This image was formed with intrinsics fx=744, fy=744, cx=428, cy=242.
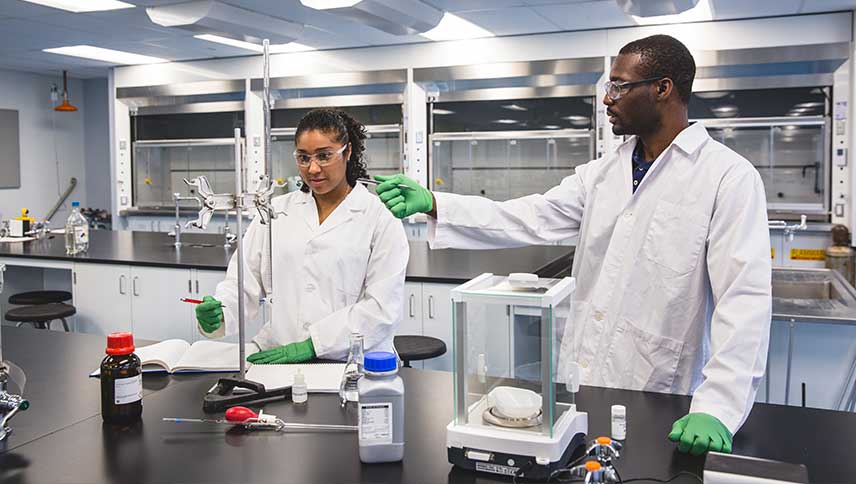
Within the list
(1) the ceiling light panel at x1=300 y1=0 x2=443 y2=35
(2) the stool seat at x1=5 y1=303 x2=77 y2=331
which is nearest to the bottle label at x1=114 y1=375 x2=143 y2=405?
(2) the stool seat at x1=5 y1=303 x2=77 y2=331

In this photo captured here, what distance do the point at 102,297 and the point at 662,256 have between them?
142 inches

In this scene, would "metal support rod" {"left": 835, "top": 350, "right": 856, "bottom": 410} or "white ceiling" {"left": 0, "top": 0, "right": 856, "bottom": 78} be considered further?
"white ceiling" {"left": 0, "top": 0, "right": 856, "bottom": 78}

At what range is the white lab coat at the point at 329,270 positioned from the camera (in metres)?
2.27

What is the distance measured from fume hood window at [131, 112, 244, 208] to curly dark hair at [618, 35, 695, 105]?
669 centimetres

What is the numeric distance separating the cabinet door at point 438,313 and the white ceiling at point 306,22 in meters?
2.44

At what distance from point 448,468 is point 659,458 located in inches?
15.1

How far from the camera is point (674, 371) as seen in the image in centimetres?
183

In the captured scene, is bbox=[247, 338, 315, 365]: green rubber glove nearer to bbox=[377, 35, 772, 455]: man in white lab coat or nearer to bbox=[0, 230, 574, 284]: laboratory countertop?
bbox=[377, 35, 772, 455]: man in white lab coat

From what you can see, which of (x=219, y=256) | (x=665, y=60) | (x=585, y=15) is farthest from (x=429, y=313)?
(x=585, y=15)

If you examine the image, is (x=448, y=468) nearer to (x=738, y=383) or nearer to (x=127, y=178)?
(x=738, y=383)

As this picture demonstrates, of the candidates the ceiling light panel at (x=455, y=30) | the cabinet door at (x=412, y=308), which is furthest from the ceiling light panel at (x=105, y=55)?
the cabinet door at (x=412, y=308)

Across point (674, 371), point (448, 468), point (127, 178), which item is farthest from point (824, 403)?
point (127, 178)

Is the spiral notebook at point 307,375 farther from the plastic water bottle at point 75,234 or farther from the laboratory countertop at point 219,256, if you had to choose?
the plastic water bottle at point 75,234

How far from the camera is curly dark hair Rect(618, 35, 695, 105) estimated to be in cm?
179
